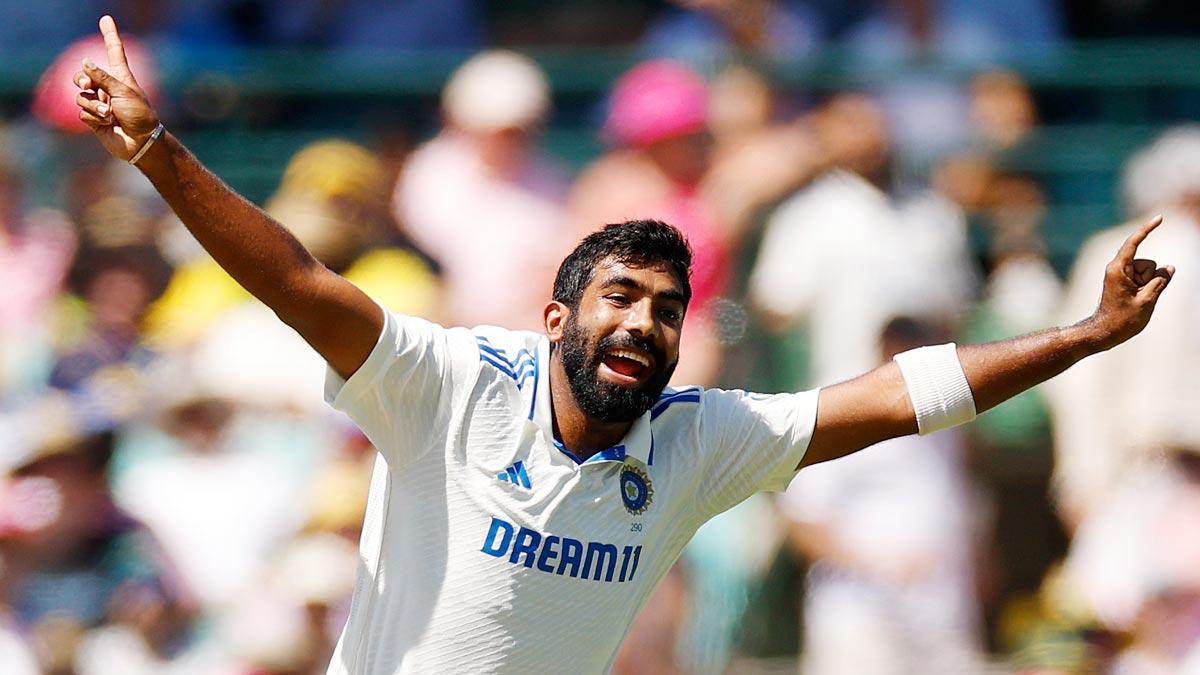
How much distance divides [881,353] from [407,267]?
2.15 metres

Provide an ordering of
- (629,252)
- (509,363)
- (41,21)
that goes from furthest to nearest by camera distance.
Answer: (41,21)
(509,363)
(629,252)

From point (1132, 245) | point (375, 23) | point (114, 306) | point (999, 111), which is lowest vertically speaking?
point (1132, 245)

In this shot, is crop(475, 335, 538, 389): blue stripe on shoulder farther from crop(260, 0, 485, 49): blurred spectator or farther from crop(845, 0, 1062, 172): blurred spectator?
crop(260, 0, 485, 49): blurred spectator

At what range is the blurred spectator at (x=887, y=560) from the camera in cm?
799

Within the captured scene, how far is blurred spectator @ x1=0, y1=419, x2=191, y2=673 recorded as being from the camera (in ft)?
26.1

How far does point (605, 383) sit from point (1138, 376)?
4406 millimetres

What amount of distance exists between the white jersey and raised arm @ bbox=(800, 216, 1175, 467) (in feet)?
1.48

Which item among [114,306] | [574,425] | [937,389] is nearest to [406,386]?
[574,425]

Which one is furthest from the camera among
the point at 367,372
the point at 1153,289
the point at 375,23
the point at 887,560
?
the point at 375,23

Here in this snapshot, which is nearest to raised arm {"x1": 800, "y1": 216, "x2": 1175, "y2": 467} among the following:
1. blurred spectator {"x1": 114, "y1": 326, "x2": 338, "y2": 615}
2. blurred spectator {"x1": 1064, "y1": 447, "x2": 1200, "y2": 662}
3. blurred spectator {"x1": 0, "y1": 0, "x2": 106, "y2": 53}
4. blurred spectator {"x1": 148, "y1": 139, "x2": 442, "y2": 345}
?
blurred spectator {"x1": 1064, "y1": 447, "x2": 1200, "y2": 662}

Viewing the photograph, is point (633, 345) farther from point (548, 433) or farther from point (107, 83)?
point (107, 83)

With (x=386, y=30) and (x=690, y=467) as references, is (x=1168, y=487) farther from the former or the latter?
(x=386, y=30)

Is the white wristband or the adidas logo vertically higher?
the white wristband

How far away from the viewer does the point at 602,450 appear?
495 cm
